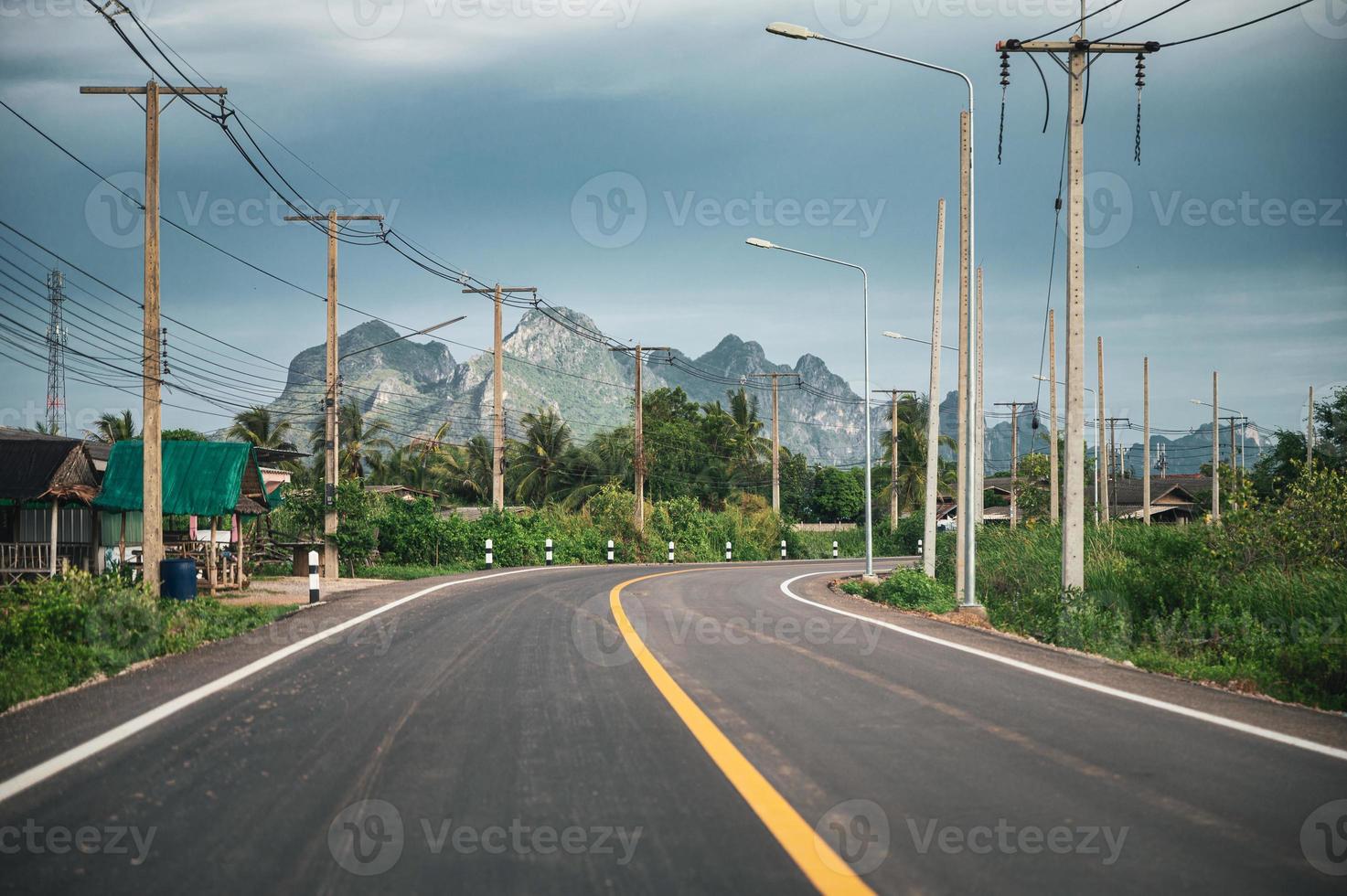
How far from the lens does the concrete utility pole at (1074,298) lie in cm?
1494

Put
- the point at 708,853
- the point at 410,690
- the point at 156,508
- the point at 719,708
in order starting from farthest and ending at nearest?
1. the point at 156,508
2. the point at 410,690
3. the point at 719,708
4. the point at 708,853

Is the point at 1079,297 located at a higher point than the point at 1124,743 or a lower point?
higher

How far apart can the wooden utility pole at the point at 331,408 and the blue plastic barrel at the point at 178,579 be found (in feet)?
29.5

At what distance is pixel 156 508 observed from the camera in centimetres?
1733

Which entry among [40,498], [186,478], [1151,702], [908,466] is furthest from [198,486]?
[908,466]

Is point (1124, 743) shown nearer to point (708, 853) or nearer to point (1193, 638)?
point (708, 853)

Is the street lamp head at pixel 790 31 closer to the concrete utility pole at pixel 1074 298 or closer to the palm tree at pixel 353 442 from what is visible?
the concrete utility pole at pixel 1074 298

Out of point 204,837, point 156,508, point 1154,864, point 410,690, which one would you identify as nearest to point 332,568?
point 156,508

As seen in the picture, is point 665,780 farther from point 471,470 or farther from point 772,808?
point 471,470

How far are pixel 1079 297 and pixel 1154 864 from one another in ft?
41.0

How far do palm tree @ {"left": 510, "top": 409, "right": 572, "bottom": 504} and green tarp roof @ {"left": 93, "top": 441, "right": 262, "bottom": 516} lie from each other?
122 feet

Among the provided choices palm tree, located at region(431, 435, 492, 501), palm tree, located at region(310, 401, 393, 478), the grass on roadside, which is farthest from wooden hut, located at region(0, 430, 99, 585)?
palm tree, located at region(431, 435, 492, 501)

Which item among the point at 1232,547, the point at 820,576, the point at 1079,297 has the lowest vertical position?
the point at 820,576

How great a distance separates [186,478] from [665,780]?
21.3 metres
